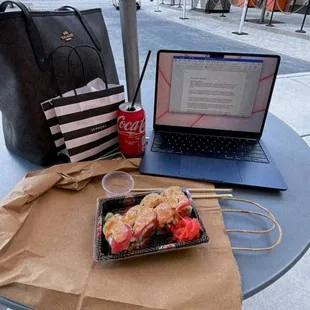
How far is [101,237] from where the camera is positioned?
1.35 ft

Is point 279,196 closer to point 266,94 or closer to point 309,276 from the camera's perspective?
point 266,94

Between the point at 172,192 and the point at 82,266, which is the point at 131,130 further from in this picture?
the point at 82,266

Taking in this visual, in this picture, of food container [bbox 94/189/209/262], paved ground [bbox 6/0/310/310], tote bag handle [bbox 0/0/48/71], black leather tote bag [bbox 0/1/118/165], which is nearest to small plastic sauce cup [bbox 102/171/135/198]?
food container [bbox 94/189/209/262]

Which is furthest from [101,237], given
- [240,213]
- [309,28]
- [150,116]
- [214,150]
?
[309,28]

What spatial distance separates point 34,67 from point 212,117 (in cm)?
43

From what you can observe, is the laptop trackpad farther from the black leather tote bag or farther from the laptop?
the black leather tote bag

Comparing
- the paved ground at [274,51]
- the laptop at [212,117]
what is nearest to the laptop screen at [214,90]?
the laptop at [212,117]

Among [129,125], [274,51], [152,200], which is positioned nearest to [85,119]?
[129,125]

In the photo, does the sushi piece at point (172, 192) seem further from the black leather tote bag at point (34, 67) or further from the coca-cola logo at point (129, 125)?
the black leather tote bag at point (34, 67)

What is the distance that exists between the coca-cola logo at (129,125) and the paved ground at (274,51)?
0.70 metres

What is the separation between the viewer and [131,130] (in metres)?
0.58

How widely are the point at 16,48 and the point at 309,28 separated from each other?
6266 mm

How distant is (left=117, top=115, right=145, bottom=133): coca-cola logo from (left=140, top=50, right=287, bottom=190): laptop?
0.24ft

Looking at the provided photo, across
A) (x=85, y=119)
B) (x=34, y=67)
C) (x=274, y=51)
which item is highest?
(x=34, y=67)
